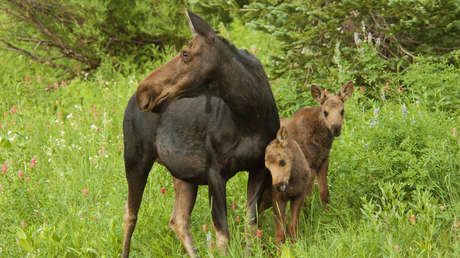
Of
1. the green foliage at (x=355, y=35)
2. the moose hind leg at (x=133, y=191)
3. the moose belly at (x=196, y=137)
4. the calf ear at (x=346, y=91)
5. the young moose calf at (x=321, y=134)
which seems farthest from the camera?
the green foliage at (x=355, y=35)

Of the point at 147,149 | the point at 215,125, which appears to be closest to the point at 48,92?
the point at 147,149

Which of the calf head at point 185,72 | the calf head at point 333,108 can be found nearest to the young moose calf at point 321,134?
the calf head at point 333,108

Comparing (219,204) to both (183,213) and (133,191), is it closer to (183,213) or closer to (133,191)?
(183,213)

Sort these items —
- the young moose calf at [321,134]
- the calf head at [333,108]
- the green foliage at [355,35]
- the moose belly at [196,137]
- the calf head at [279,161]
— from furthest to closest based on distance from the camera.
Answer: the green foliage at [355,35] → the young moose calf at [321,134] → the calf head at [333,108] → the moose belly at [196,137] → the calf head at [279,161]

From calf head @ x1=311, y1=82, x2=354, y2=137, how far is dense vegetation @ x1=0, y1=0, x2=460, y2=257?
462mm

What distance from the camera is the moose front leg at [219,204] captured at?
4770mm

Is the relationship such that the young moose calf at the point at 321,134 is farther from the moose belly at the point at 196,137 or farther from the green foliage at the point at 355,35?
the green foliage at the point at 355,35

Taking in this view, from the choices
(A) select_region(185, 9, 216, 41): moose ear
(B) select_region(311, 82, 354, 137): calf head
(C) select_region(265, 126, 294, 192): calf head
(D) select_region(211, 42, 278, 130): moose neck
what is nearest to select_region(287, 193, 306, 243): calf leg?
(C) select_region(265, 126, 294, 192): calf head

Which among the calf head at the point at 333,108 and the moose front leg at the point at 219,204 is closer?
the moose front leg at the point at 219,204

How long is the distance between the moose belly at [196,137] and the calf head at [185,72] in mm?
482

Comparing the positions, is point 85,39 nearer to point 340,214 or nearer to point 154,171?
point 154,171

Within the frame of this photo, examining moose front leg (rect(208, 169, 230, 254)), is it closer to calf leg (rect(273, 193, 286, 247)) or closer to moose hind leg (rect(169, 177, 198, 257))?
calf leg (rect(273, 193, 286, 247))

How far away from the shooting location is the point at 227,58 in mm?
4523

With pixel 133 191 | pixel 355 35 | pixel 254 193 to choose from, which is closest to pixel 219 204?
pixel 254 193
